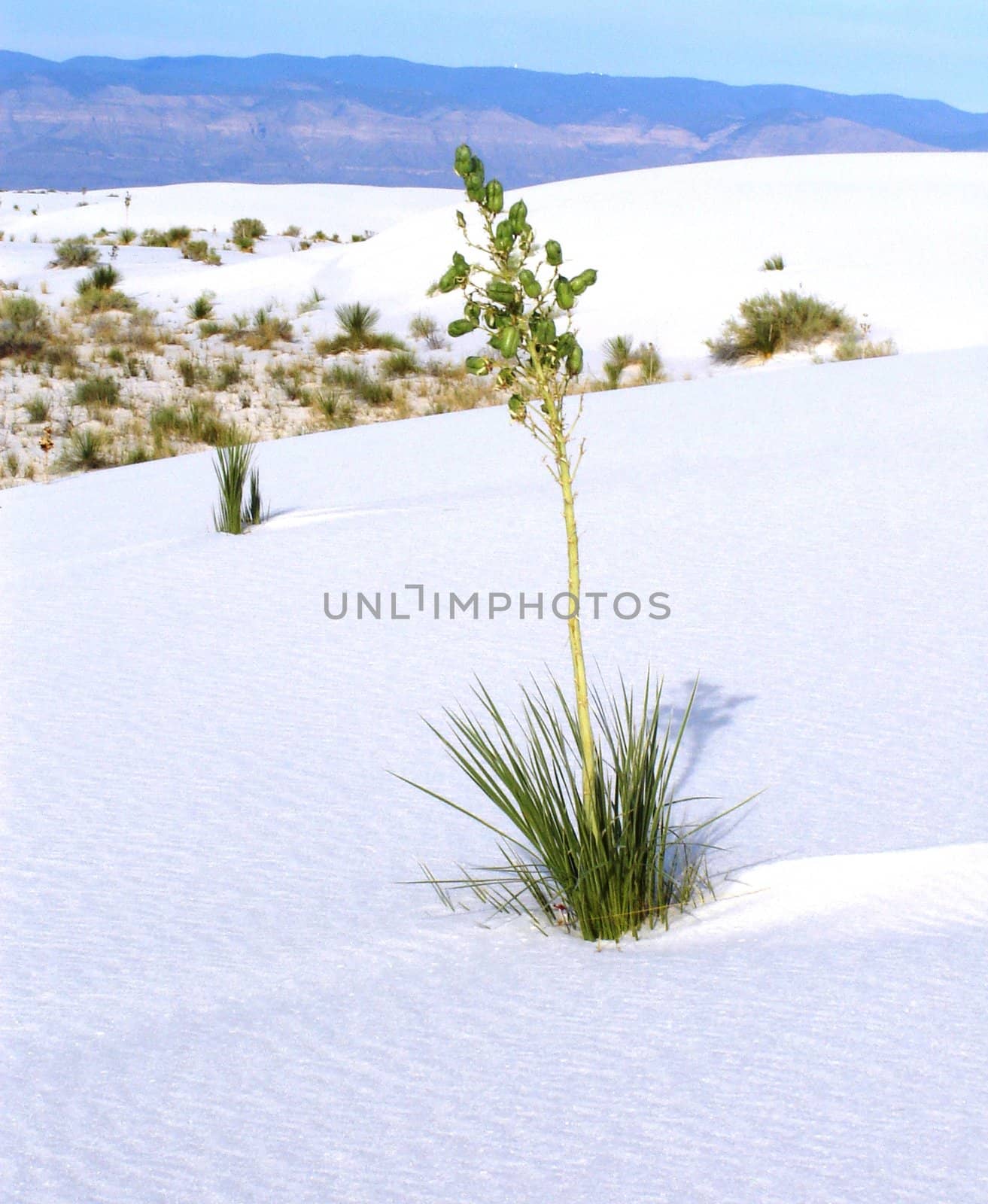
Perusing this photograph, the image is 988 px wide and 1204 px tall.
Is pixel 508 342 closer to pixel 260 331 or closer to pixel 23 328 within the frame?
pixel 260 331

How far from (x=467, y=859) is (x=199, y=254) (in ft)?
76.0

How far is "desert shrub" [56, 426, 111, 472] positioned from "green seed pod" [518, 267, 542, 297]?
866cm

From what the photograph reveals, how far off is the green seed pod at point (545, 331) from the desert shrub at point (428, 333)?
44.5 feet

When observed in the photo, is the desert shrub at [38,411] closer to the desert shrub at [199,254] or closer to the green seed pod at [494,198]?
the green seed pod at [494,198]

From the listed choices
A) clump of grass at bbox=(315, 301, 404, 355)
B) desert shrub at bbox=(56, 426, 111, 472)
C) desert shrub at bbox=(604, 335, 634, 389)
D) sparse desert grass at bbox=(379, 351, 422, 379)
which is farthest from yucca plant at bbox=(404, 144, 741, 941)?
clump of grass at bbox=(315, 301, 404, 355)

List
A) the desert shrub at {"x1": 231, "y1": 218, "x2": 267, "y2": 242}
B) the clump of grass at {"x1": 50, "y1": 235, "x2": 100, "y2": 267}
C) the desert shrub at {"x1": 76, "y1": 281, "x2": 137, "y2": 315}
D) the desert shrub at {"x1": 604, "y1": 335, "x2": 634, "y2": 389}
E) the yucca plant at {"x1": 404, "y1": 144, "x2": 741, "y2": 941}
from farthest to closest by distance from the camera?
the desert shrub at {"x1": 231, "y1": 218, "x2": 267, "y2": 242} → the clump of grass at {"x1": 50, "y1": 235, "x2": 100, "y2": 267} → the desert shrub at {"x1": 76, "y1": 281, "x2": 137, "y2": 315} → the desert shrub at {"x1": 604, "y1": 335, "x2": 634, "y2": 389} → the yucca plant at {"x1": 404, "y1": 144, "x2": 741, "y2": 941}

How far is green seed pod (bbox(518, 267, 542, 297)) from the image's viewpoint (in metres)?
1.66

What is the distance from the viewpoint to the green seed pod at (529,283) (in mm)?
1657

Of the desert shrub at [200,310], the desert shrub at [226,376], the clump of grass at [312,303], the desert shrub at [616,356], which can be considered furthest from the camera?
the clump of grass at [312,303]

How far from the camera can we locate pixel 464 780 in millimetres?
2727

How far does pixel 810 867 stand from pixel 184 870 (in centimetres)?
116

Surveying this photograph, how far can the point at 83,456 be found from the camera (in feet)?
31.8

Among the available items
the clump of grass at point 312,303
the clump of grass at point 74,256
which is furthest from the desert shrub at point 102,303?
the clump of grass at point 74,256

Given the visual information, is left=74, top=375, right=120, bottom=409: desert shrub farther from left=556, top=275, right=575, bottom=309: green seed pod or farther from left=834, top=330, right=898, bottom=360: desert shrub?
left=556, top=275, right=575, bottom=309: green seed pod
